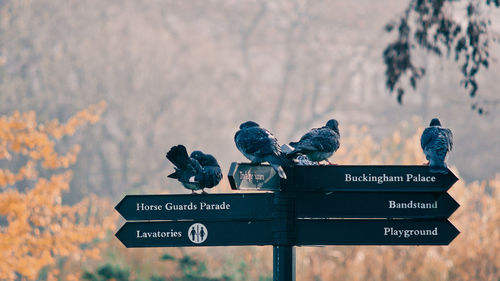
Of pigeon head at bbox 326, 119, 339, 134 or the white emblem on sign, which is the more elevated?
pigeon head at bbox 326, 119, 339, 134

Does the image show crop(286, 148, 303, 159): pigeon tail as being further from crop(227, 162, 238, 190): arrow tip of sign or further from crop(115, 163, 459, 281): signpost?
crop(227, 162, 238, 190): arrow tip of sign

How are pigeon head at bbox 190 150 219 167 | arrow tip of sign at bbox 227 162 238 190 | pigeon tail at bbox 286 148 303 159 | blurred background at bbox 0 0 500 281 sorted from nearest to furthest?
arrow tip of sign at bbox 227 162 238 190 → pigeon tail at bbox 286 148 303 159 → pigeon head at bbox 190 150 219 167 → blurred background at bbox 0 0 500 281

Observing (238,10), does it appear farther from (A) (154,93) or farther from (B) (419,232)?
(B) (419,232)

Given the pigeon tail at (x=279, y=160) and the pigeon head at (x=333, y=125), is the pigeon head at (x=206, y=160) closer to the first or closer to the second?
the pigeon tail at (x=279, y=160)

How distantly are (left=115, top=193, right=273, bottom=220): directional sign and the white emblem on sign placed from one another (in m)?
0.06

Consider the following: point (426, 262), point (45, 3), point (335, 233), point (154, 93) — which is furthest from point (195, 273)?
point (45, 3)

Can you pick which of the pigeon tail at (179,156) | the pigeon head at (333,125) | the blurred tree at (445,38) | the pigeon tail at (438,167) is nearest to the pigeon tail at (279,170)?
the pigeon tail at (179,156)

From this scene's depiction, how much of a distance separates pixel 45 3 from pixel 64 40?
5.54ft

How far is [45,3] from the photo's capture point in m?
32.1

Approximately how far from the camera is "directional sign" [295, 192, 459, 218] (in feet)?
17.8

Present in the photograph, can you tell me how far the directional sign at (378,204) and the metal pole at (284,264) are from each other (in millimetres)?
294

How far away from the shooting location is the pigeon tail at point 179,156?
5.69 metres

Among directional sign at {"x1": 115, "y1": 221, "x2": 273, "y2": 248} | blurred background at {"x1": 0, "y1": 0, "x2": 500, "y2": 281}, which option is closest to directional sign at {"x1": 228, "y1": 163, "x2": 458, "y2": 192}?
directional sign at {"x1": 115, "y1": 221, "x2": 273, "y2": 248}

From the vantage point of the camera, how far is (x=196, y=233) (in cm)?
541
